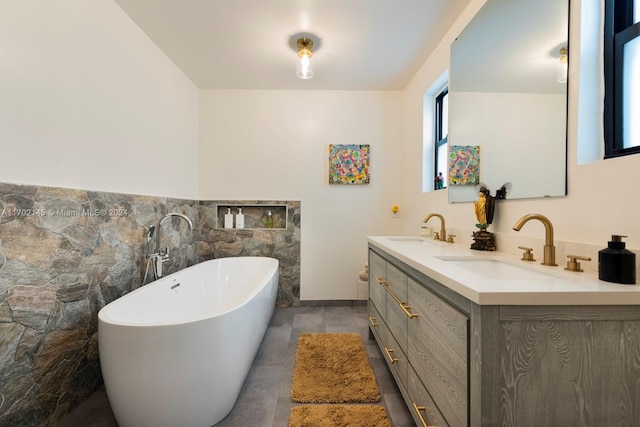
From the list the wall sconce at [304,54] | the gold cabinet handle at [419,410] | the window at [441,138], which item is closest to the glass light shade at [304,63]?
the wall sconce at [304,54]

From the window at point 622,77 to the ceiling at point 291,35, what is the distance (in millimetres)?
970

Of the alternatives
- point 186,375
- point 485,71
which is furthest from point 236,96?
point 186,375

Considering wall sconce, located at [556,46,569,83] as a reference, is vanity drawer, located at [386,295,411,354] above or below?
below

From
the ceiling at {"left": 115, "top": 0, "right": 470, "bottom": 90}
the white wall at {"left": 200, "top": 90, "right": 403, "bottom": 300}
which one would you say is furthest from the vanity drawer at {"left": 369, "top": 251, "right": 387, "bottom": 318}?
the ceiling at {"left": 115, "top": 0, "right": 470, "bottom": 90}

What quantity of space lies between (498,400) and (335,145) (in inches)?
102

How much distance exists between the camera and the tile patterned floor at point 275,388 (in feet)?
4.50

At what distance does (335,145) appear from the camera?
9.67ft

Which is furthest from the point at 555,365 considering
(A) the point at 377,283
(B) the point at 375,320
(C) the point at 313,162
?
(C) the point at 313,162

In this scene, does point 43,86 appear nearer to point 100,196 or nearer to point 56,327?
point 100,196

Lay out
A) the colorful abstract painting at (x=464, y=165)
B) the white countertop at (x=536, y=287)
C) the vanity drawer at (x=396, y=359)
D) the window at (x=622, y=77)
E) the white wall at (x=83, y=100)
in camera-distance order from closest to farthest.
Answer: the white countertop at (x=536, y=287)
the window at (x=622, y=77)
the white wall at (x=83, y=100)
the vanity drawer at (x=396, y=359)
the colorful abstract painting at (x=464, y=165)

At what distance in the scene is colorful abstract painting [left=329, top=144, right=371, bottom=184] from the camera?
9.66 ft

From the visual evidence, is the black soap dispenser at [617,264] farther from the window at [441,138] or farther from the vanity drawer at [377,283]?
the window at [441,138]

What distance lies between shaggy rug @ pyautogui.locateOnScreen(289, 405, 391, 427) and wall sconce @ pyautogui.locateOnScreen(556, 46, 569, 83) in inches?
69.5

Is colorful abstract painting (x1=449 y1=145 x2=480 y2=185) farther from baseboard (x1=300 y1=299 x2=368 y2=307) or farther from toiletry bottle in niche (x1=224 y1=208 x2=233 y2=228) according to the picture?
toiletry bottle in niche (x1=224 y1=208 x2=233 y2=228)
